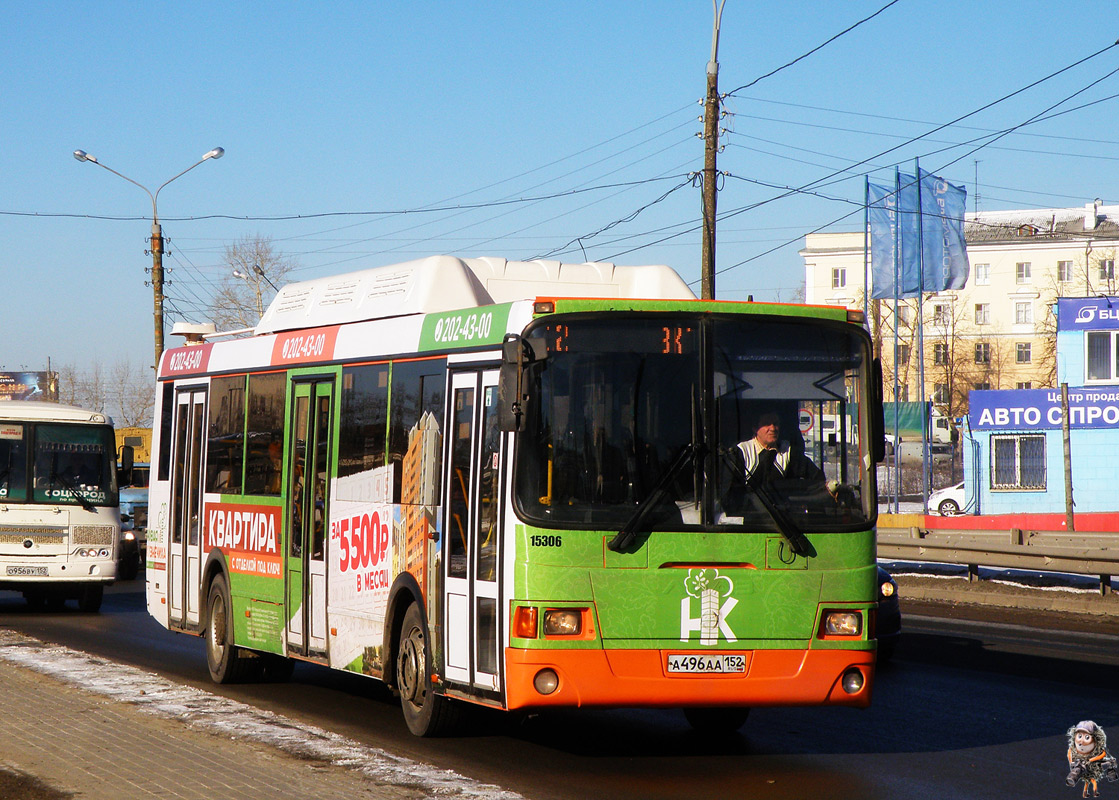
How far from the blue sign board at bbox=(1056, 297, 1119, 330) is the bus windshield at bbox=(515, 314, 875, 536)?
36.1m

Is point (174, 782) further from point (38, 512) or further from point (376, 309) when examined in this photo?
point (38, 512)

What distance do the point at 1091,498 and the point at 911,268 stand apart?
10.1 metres

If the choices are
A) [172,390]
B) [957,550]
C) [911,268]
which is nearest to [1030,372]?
[911,268]

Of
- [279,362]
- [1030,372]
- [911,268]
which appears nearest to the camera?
[279,362]

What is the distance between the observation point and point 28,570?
2077cm

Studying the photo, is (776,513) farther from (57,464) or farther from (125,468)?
(57,464)

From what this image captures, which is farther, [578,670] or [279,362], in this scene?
[279,362]

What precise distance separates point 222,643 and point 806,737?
5.42 metres

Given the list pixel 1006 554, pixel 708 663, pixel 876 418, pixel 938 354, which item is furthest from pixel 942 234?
pixel 938 354

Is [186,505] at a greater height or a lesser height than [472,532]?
greater

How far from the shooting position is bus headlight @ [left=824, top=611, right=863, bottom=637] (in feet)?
→ 28.2

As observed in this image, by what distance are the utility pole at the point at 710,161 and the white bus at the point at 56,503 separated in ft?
31.3

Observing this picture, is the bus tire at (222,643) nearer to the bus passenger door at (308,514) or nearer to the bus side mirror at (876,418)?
the bus passenger door at (308,514)

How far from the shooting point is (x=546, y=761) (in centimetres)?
891
